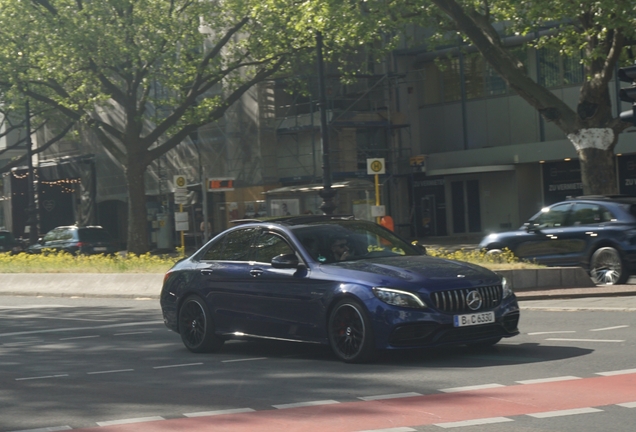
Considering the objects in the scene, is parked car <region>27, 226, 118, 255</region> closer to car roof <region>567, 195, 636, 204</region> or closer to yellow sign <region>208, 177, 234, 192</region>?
yellow sign <region>208, 177, 234, 192</region>

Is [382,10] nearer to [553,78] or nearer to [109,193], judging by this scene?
[553,78]

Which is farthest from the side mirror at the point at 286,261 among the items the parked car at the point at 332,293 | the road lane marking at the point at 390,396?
the road lane marking at the point at 390,396

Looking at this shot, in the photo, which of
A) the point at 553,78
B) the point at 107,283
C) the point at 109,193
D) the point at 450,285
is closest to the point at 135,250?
the point at 107,283

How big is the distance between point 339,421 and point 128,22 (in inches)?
1024

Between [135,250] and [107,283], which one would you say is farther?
[135,250]

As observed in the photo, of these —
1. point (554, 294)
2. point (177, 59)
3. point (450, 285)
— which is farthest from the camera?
point (177, 59)

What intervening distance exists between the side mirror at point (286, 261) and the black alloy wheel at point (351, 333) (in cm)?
77

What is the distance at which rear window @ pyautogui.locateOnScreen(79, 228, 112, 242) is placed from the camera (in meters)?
41.0

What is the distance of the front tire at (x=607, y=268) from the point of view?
64.0 ft

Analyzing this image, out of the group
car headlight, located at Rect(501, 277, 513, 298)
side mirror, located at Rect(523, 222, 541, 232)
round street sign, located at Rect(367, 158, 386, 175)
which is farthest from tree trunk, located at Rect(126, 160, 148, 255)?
car headlight, located at Rect(501, 277, 513, 298)

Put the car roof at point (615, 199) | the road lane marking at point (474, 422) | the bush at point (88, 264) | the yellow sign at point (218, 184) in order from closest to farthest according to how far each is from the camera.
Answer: the road lane marking at point (474, 422) → the car roof at point (615, 199) → the bush at point (88, 264) → the yellow sign at point (218, 184)

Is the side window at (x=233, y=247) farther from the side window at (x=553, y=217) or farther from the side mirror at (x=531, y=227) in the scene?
the side mirror at (x=531, y=227)

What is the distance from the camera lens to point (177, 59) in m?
34.2

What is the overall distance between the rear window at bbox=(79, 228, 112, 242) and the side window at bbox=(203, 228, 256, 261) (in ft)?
95.4
